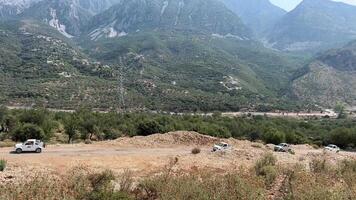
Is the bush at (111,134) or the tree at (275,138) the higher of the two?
the tree at (275,138)

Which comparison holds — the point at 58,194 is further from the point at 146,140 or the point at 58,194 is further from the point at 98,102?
the point at 98,102

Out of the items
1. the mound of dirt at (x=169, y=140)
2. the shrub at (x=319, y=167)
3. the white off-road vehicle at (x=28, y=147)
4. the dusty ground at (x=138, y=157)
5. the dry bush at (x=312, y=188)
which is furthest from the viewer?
the mound of dirt at (x=169, y=140)

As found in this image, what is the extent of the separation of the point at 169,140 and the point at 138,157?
11.2 meters

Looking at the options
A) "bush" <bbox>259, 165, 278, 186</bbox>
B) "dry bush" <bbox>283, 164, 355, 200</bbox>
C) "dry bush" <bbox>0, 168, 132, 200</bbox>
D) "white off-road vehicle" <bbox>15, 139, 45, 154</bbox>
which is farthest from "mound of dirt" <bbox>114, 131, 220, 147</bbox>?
"dry bush" <bbox>283, 164, 355, 200</bbox>

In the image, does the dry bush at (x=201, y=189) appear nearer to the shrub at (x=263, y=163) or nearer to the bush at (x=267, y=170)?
the bush at (x=267, y=170)

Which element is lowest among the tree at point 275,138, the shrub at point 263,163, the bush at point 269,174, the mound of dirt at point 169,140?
the tree at point 275,138

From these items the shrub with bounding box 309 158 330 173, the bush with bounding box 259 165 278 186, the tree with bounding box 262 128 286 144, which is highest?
the bush with bounding box 259 165 278 186

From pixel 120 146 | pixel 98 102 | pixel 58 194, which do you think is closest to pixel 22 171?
pixel 58 194

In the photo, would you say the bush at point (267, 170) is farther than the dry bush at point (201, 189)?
Yes

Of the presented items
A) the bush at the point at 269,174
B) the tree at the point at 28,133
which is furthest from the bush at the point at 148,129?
the bush at the point at 269,174

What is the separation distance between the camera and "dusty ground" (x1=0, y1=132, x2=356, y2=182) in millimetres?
31047

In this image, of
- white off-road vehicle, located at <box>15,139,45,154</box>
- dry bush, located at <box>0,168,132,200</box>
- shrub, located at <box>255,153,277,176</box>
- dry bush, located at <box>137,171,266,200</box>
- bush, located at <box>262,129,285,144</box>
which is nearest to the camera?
dry bush, located at <box>137,171,266,200</box>

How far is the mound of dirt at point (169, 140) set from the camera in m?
47.0

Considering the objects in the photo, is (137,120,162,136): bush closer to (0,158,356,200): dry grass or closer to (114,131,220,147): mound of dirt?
(114,131,220,147): mound of dirt
